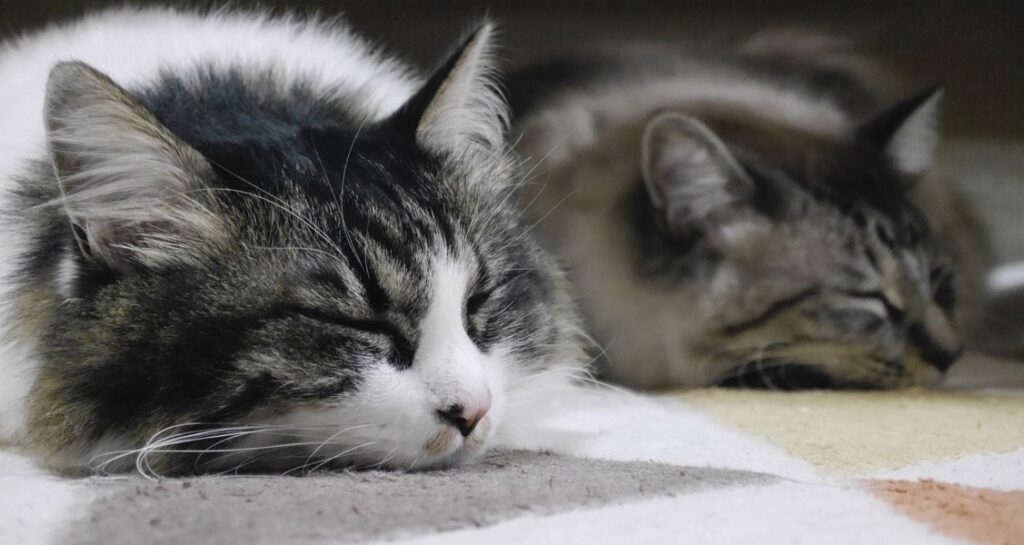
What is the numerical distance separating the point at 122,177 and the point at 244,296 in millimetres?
171

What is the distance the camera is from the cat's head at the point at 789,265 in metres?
1.60

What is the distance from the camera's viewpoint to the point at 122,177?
91 cm

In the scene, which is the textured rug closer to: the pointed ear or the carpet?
the carpet

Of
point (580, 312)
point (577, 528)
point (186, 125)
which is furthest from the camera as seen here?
point (580, 312)

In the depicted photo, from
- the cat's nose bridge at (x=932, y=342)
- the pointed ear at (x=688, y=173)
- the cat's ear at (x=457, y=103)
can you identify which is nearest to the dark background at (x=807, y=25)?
the pointed ear at (x=688, y=173)

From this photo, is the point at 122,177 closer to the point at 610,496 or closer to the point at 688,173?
the point at 610,496

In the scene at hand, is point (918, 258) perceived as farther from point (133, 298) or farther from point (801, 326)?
point (133, 298)

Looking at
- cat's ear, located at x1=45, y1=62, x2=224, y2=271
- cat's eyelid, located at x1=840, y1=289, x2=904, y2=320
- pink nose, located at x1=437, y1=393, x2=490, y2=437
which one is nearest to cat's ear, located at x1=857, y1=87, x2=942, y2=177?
cat's eyelid, located at x1=840, y1=289, x2=904, y2=320

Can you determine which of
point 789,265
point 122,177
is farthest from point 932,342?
point 122,177

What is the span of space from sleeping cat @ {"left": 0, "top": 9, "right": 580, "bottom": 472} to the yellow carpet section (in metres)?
0.42

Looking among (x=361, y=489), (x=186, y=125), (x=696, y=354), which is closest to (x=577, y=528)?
(x=361, y=489)

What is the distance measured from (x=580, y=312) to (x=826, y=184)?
57cm

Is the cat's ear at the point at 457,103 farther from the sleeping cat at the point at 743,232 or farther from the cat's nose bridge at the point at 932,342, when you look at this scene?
the cat's nose bridge at the point at 932,342

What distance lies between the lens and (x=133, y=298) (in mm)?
910
